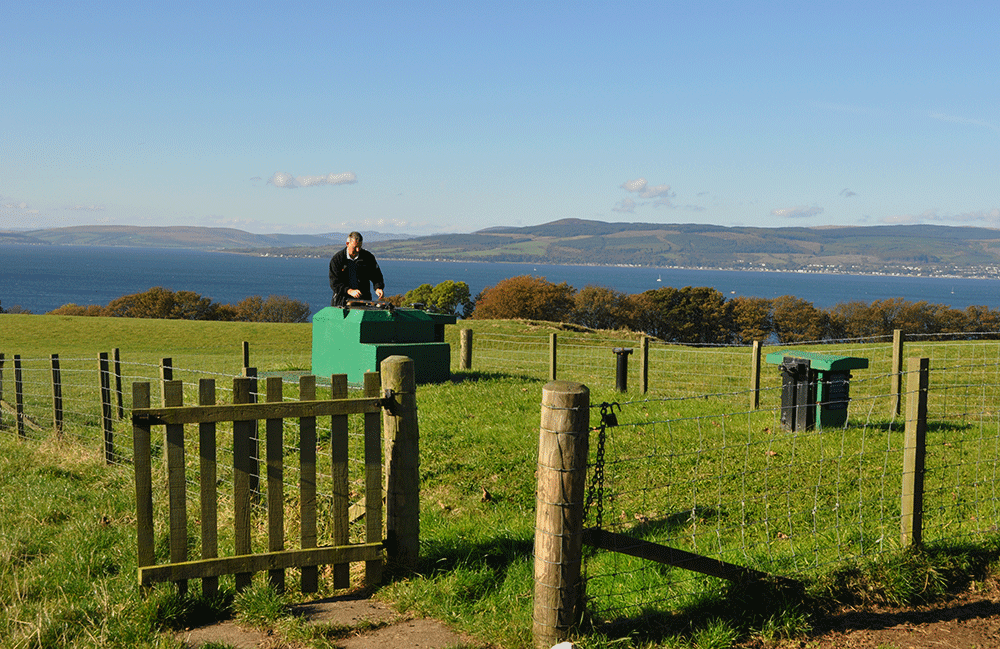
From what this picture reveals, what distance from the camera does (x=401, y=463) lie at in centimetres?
526

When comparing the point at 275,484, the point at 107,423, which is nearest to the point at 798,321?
the point at 107,423

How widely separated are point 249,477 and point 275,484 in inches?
7.4

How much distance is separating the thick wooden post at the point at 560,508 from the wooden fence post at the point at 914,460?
269cm

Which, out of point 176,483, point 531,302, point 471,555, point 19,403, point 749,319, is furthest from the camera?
point 531,302

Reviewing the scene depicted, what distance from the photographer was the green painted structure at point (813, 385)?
10.5 m

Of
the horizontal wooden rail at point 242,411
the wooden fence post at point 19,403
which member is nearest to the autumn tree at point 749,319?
the wooden fence post at point 19,403

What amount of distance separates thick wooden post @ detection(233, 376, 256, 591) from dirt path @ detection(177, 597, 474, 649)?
1.40ft

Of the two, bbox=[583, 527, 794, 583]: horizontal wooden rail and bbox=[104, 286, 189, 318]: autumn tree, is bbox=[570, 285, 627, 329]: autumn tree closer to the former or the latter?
bbox=[104, 286, 189, 318]: autumn tree

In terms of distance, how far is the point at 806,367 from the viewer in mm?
A: 10656

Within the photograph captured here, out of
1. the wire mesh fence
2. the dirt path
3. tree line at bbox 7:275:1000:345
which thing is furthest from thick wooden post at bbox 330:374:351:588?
tree line at bbox 7:275:1000:345

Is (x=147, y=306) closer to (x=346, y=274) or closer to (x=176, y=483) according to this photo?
(x=346, y=274)

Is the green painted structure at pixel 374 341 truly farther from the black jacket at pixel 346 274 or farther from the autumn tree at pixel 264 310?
the autumn tree at pixel 264 310

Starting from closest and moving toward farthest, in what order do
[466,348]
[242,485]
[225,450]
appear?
1. [242,485]
2. [225,450]
3. [466,348]

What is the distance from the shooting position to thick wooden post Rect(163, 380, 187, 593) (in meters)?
4.78
